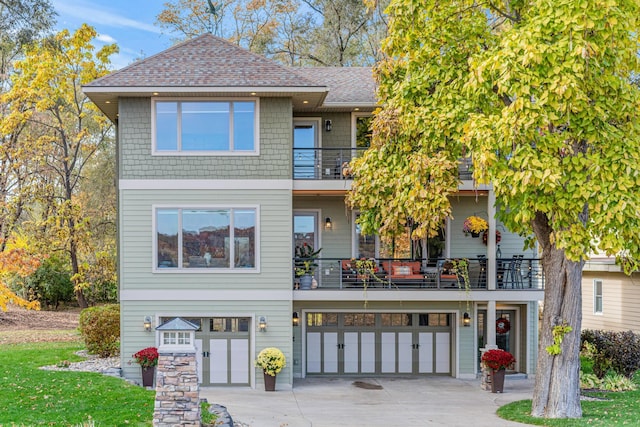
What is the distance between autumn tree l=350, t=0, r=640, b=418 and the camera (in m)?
10.5

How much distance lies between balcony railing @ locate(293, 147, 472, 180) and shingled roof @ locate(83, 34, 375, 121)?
1271 millimetres

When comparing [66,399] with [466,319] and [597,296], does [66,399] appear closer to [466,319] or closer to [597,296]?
[466,319]

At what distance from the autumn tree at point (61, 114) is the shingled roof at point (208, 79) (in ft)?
30.3

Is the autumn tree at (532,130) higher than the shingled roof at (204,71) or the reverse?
the reverse

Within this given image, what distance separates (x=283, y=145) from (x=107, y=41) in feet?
49.3

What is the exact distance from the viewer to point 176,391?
33.2ft

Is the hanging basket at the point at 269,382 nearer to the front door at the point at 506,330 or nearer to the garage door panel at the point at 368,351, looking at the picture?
the garage door panel at the point at 368,351

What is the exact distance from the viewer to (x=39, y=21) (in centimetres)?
1538

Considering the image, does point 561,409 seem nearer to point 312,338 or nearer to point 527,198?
point 527,198

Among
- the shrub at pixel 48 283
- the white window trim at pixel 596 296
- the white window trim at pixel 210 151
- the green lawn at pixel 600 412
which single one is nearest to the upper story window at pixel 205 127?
the white window trim at pixel 210 151

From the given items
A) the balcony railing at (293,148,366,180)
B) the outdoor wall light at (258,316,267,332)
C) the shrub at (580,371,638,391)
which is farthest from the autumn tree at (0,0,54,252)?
the shrub at (580,371,638,391)

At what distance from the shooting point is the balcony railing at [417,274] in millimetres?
16609

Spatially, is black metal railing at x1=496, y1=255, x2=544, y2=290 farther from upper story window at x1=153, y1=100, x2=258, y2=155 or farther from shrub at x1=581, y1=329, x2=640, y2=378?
upper story window at x1=153, y1=100, x2=258, y2=155

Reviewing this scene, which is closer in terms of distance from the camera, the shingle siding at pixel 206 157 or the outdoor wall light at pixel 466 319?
the shingle siding at pixel 206 157
